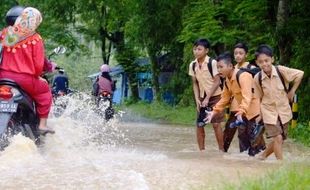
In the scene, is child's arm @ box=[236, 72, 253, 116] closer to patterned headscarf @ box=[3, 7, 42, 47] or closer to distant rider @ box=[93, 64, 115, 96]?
patterned headscarf @ box=[3, 7, 42, 47]

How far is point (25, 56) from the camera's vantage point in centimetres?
816

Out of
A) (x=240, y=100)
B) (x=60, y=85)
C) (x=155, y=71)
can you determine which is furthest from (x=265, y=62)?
(x=155, y=71)

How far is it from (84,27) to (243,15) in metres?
23.9

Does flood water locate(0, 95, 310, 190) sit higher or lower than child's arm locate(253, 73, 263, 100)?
lower

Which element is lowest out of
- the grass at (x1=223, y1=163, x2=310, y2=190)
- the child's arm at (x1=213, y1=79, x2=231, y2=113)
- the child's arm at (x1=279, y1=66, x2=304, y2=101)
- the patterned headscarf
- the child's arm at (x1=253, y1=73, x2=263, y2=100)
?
the grass at (x1=223, y1=163, x2=310, y2=190)

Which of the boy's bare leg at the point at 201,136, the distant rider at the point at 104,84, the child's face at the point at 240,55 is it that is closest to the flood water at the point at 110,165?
the boy's bare leg at the point at 201,136

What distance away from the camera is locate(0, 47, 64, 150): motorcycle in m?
7.82

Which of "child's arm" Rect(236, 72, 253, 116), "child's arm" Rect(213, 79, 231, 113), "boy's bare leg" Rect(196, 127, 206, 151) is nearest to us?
"child's arm" Rect(236, 72, 253, 116)

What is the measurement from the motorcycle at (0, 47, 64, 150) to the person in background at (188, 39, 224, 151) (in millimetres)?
2952

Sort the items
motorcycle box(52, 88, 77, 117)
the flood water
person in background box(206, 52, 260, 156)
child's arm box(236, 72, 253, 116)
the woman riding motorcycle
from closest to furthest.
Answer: the flood water < the woman riding motorcycle < child's arm box(236, 72, 253, 116) < person in background box(206, 52, 260, 156) < motorcycle box(52, 88, 77, 117)

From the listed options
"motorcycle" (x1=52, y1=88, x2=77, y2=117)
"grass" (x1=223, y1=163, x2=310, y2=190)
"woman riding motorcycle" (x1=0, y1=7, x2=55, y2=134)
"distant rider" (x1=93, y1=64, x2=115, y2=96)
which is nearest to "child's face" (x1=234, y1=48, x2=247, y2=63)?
"woman riding motorcycle" (x1=0, y1=7, x2=55, y2=134)

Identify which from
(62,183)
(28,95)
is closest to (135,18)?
(28,95)

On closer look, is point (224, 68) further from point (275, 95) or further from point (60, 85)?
point (60, 85)

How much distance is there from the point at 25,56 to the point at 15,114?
2.24 ft
